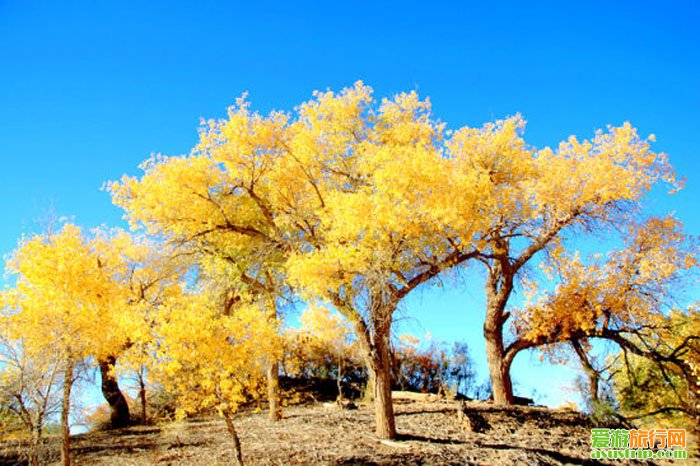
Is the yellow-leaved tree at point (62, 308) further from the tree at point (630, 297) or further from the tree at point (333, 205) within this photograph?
the tree at point (630, 297)

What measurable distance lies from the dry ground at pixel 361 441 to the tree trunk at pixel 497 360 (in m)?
0.90

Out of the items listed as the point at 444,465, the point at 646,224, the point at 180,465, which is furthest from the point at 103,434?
A: the point at 646,224

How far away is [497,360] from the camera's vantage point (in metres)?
13.8

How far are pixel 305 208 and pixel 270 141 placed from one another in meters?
1.79

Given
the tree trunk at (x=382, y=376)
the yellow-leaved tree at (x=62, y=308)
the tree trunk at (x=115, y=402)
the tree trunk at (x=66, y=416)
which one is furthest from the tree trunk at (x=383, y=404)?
the tree trunk at (x=115, y=402)

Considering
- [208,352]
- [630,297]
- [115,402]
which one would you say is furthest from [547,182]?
[115,402]

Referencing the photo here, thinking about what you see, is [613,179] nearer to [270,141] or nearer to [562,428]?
[562,428]

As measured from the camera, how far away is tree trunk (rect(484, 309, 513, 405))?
13.6 m

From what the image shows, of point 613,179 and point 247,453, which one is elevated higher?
point 613,179

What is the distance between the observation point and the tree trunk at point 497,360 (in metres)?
13.6

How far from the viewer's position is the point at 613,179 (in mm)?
10805

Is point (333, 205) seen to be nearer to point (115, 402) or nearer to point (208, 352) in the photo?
point (208, 352)

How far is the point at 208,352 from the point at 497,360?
30.0ft

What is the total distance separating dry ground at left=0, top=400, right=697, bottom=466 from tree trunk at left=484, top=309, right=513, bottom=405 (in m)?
0.90
